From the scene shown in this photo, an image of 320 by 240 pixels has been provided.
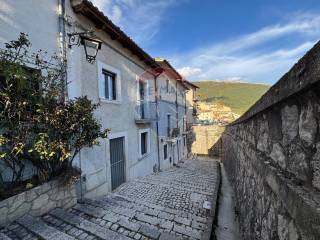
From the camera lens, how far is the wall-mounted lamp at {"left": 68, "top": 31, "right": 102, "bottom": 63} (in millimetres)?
5312

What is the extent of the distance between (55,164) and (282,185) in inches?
177

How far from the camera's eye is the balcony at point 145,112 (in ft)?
33.8

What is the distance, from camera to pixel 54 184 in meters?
4.51

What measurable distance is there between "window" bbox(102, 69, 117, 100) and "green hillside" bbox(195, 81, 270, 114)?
50.2 meters

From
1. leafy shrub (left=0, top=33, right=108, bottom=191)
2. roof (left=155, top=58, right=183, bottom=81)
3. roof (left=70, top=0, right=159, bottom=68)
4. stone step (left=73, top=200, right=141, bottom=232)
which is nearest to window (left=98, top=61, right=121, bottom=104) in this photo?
roof (left=70, top=0, right=159, bottom=68)

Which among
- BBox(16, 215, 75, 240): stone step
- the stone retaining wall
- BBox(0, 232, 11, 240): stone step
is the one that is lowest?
BBox(16, 215, 75, 240): stone step

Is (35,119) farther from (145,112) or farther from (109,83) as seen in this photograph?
(145,112)

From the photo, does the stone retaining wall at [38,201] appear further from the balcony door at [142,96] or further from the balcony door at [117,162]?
the balcony door at [142,96]

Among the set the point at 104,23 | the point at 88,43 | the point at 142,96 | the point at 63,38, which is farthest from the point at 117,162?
the point at 104,23

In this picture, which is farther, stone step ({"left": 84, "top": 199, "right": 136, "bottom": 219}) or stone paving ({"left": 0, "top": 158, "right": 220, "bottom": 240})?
stone step ({"left": 84, "top": 199, "right": 136, "bottom": 219})

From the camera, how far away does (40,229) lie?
3.49 metres

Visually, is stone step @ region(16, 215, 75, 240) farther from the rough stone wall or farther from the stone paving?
the rough stone wall

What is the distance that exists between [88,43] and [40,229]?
14.0 ft

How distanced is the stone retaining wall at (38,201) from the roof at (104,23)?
4836mm
